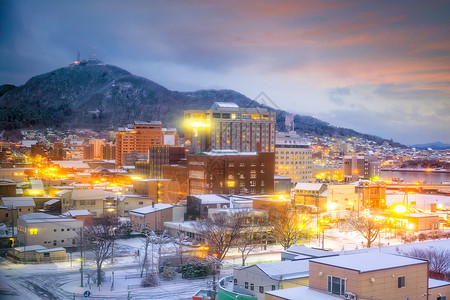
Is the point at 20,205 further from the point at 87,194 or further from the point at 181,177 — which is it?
the point at 181,177

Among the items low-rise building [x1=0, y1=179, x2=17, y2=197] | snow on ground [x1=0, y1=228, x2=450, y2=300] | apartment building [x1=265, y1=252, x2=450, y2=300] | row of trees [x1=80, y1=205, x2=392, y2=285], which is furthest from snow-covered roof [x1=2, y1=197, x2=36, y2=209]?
apartment building [x1=265, y1=252, x2=450, y2=300]

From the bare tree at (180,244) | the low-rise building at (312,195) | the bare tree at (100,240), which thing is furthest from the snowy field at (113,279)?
the low-rise building at (312,195)

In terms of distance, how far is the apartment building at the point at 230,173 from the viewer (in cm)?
2202

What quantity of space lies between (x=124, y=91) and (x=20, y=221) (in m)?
108

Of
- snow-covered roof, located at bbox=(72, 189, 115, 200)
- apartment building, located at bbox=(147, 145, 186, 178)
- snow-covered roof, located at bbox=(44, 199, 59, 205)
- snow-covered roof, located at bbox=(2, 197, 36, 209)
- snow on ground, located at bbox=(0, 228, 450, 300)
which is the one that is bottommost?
snow on ground, located at bbox=(0, 228, 450, 300)

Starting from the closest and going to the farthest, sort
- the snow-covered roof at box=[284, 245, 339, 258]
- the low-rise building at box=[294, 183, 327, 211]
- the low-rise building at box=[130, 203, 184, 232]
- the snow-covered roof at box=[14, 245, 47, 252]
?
the snow-covered roof at box=[284, 245, 339, 258]
the snow-covered roof at box=[14, 245, 47, 252]
the low-rise building at box=[130, 203, 184, 232]
the low-rise building at box=[294, 183, 327, 211]

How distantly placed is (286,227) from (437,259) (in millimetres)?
5759

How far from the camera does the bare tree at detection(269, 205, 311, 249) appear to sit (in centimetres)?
1412

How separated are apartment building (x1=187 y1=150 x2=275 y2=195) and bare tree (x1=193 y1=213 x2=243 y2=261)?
6.94m

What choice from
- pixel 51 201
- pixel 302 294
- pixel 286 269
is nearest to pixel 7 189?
pixel 51 201

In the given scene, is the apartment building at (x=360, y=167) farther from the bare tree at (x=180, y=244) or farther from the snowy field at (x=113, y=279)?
the bare tree at (x=180, y=244)

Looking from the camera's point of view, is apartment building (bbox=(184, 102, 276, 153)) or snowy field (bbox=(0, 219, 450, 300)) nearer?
snowy field (bbox=(0, 219, 450, 300))

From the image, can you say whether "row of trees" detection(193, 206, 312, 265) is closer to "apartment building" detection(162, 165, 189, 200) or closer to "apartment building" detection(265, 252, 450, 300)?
"apartment building" detection(265, 252, 450, 300)

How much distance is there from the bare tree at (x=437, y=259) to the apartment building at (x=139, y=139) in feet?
149
